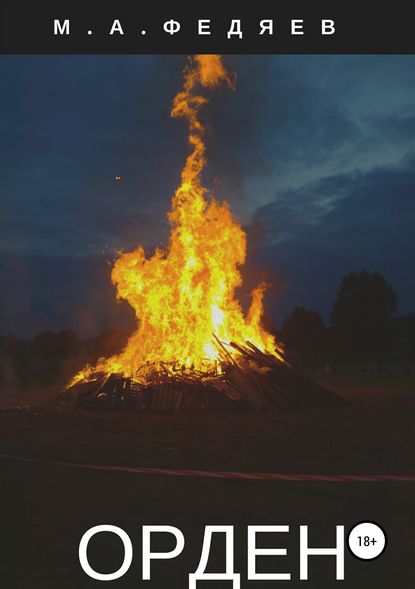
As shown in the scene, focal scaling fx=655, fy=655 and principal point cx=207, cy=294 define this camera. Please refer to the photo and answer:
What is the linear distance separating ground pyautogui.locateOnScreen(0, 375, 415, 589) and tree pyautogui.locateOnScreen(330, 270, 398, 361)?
151 feet

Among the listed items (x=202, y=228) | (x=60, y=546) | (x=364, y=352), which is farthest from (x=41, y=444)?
(x=364, y=352)

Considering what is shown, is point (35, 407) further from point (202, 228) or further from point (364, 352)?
point (364, 352)

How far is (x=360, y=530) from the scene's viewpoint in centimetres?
647

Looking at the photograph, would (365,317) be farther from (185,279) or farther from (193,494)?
(193,494)

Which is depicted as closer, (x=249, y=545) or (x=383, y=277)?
(x=249, y=545)

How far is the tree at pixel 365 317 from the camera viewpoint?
63250 millimetres

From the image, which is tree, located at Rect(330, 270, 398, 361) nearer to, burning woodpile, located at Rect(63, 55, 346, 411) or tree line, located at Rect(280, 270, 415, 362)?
tree line, located at Rect(280, 270, 415, 362)

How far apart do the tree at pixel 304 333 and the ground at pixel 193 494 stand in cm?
6689

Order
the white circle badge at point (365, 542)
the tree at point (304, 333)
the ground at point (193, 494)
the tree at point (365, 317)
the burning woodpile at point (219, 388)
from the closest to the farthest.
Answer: the ground at point (193, 494)
the white circle badge at point (365, 542)
the burning woodpile at point (219, 388)
the tree at point (365, 317)
the tree at point (304, 333)

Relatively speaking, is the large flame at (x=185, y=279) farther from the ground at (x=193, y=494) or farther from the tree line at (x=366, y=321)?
the tree line at (x=366, y=321)

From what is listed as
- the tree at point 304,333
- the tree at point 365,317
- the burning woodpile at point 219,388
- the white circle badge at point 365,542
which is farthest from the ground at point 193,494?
the tree at point 304,333

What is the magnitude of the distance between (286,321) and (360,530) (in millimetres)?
82300

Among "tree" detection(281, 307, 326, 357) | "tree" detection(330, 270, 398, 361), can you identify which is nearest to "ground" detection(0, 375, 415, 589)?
"tree" detection(330, 270, 398, 361)

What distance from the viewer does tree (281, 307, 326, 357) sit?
8481 cm
